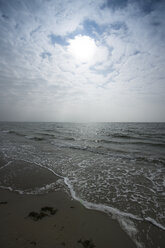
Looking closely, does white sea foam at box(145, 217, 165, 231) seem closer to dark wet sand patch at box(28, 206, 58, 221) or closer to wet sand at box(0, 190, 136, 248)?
wet sand at box(0, 190, 136, 248)

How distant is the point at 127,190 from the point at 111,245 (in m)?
2.92

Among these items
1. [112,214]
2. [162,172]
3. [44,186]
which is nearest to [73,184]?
[44,186]

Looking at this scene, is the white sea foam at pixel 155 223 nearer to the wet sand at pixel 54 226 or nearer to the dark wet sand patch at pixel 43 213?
the wet sand at pixel 54 226

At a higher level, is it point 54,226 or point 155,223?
point 54,226

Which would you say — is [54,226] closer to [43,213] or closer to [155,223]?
[43,213]

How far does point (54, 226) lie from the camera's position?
3078 mm

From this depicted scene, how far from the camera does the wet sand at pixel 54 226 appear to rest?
8.73 ft

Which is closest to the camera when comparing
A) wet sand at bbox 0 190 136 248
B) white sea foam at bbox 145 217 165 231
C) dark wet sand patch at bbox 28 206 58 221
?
wet sand at bbox 0 190 136 248

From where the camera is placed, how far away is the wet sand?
266 centimetres

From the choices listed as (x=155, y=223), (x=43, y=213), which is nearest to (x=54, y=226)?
(x=43, y=213)

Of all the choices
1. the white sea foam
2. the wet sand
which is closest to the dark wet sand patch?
the wet sand

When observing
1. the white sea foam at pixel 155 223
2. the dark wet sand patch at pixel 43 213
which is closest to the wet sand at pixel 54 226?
the dark wet sand patch at pixel 43 213

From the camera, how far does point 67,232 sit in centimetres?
295

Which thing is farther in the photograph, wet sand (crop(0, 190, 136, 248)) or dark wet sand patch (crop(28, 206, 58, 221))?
dark wet sand patch (crop(28, 206, 58, 221))
